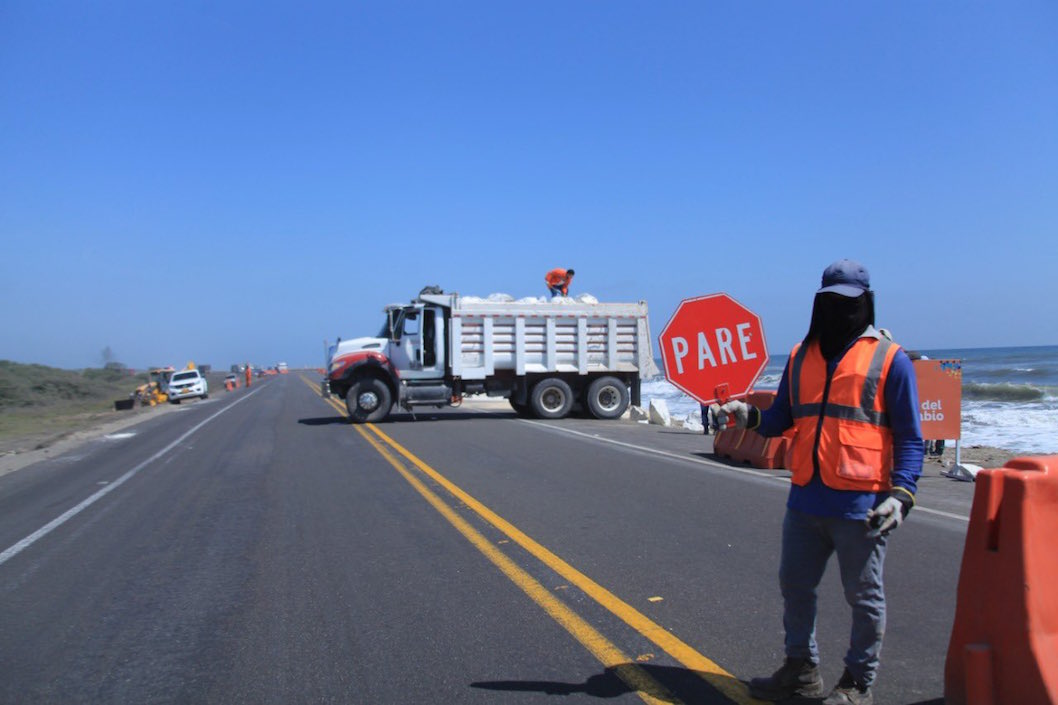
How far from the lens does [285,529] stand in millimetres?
8039

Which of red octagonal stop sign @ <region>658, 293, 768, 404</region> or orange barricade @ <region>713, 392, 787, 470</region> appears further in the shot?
orange barricade @ <region>713, 392, 787, 470</region>

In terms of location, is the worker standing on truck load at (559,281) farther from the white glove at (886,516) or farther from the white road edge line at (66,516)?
the white glove at (886,516)

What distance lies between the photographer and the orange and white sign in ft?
37.4

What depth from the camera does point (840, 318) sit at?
3.66 m

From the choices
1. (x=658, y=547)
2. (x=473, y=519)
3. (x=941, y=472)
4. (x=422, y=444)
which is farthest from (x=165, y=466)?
Answer: (x=941, y=472)

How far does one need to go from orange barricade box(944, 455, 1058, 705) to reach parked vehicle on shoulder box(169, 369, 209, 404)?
42161 mm

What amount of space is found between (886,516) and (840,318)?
0.87m

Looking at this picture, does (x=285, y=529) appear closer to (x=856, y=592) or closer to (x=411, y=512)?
(x=411, y=512)

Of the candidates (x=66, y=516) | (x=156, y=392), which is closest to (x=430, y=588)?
(x=66, y=516)

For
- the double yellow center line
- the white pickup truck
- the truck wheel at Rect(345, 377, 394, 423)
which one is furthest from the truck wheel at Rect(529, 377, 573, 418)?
the double yellow center line

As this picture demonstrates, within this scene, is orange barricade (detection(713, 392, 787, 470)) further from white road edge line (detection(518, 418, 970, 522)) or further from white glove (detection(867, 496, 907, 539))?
white glove (detection(867, 496, 907, 539))

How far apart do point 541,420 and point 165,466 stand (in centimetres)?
1019

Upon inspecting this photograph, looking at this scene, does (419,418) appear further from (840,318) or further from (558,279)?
(840,318)

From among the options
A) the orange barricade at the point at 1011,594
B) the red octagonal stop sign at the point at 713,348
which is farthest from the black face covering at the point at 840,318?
the red octagonal stop sign at the point at 713,348
